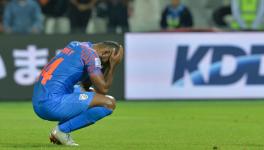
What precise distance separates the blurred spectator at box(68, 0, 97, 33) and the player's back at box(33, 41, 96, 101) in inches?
463

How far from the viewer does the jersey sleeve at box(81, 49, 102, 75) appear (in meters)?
10.2

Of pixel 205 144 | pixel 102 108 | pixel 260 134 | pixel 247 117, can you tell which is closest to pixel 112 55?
pixel 102 108

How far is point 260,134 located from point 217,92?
287 inches

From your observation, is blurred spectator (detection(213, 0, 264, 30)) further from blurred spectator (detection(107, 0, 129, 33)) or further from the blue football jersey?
the blue football jersey

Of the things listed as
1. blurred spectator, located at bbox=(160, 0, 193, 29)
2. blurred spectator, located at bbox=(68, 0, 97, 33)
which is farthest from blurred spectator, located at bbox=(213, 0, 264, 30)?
blurred spectator, located at bbox=(68, 0, 97, 33)

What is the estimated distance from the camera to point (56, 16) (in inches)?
883

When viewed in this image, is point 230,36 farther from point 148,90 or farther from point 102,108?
point 102,108

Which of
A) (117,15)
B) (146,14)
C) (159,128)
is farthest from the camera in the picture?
(146,14)

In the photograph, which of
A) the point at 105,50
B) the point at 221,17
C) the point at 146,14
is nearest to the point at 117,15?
the point at 146,14

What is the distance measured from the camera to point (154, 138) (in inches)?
472

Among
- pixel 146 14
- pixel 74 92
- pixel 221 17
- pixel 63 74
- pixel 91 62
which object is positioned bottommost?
pixel 221 17

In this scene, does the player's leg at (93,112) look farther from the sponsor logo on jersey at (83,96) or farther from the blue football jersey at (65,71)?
the blue football jersey at (65,71)

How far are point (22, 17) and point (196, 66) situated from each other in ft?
15.4

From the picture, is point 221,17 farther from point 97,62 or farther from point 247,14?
point 97,62
